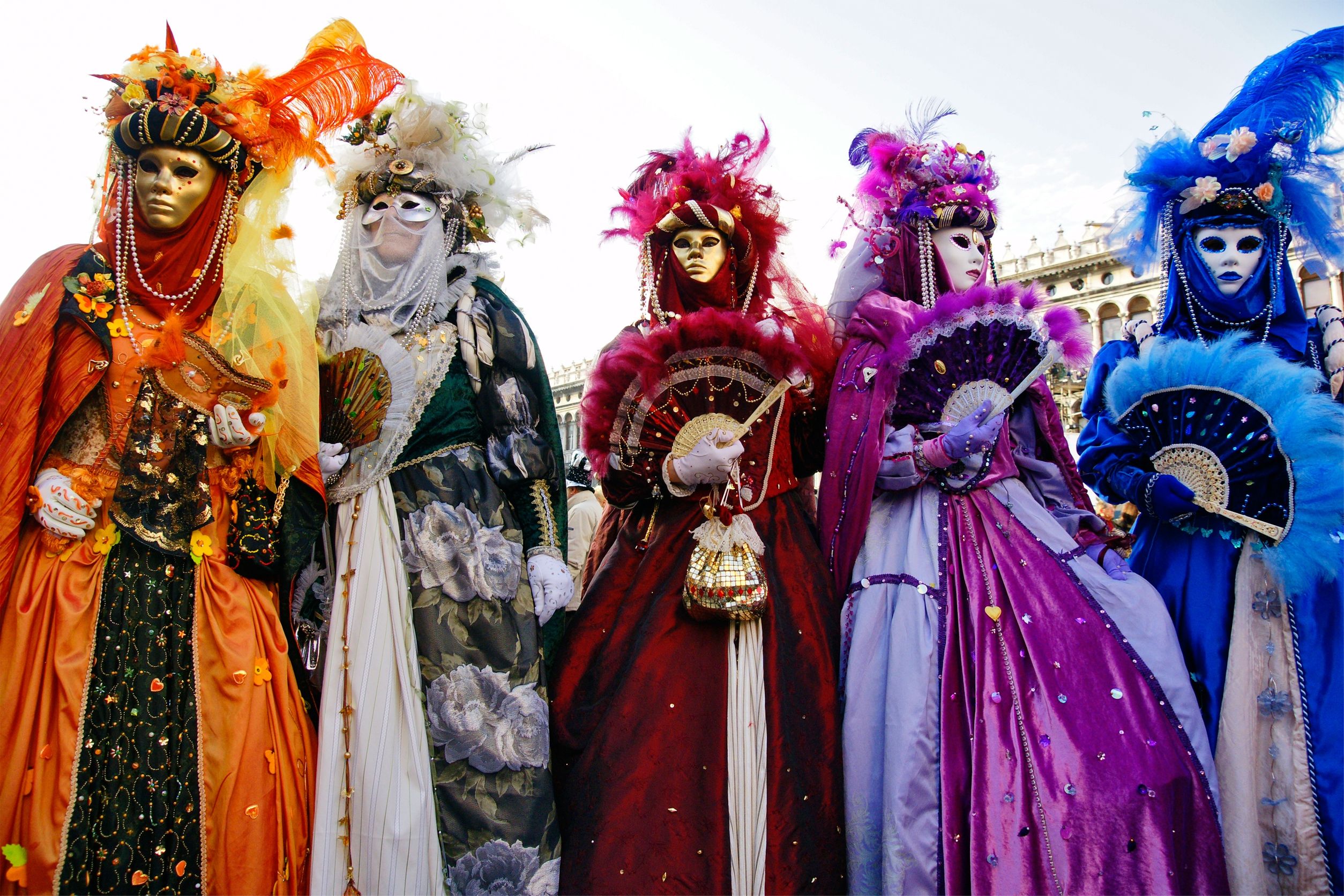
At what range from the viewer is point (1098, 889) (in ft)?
8.47

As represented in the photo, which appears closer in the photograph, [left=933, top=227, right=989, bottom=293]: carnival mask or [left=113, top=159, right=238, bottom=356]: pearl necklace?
[left=113, top=159, right=238, bottom=356]: pearl necklace

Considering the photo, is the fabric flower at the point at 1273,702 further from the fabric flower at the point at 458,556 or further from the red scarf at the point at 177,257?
the red scarf at the point at 177,257

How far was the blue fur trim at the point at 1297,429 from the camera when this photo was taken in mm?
2980

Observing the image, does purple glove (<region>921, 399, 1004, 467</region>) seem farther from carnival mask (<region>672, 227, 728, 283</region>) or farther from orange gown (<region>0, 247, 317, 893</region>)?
orange gown (<region>0, 247, 317, 893</region>)

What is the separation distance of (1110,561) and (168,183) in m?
3.59

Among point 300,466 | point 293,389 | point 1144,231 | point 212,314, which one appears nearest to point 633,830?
point 300,466

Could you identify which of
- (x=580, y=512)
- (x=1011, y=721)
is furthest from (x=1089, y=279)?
(x=1011, y=721)

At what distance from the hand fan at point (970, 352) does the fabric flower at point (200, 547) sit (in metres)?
2.49

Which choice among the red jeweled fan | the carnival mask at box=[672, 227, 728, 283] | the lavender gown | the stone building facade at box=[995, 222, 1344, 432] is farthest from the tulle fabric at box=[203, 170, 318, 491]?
the stone building facade at box=[995, 222, 1344, 432]

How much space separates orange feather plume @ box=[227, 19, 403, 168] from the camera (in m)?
3.10

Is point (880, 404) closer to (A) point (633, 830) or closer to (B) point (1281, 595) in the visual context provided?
(B) point (1281, 595)

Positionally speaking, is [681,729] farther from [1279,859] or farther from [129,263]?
[129,263]

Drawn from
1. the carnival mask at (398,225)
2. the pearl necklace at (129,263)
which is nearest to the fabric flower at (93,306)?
the pearl necklace at (129,263)

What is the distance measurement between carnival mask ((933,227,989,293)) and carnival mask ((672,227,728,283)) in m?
0.95
